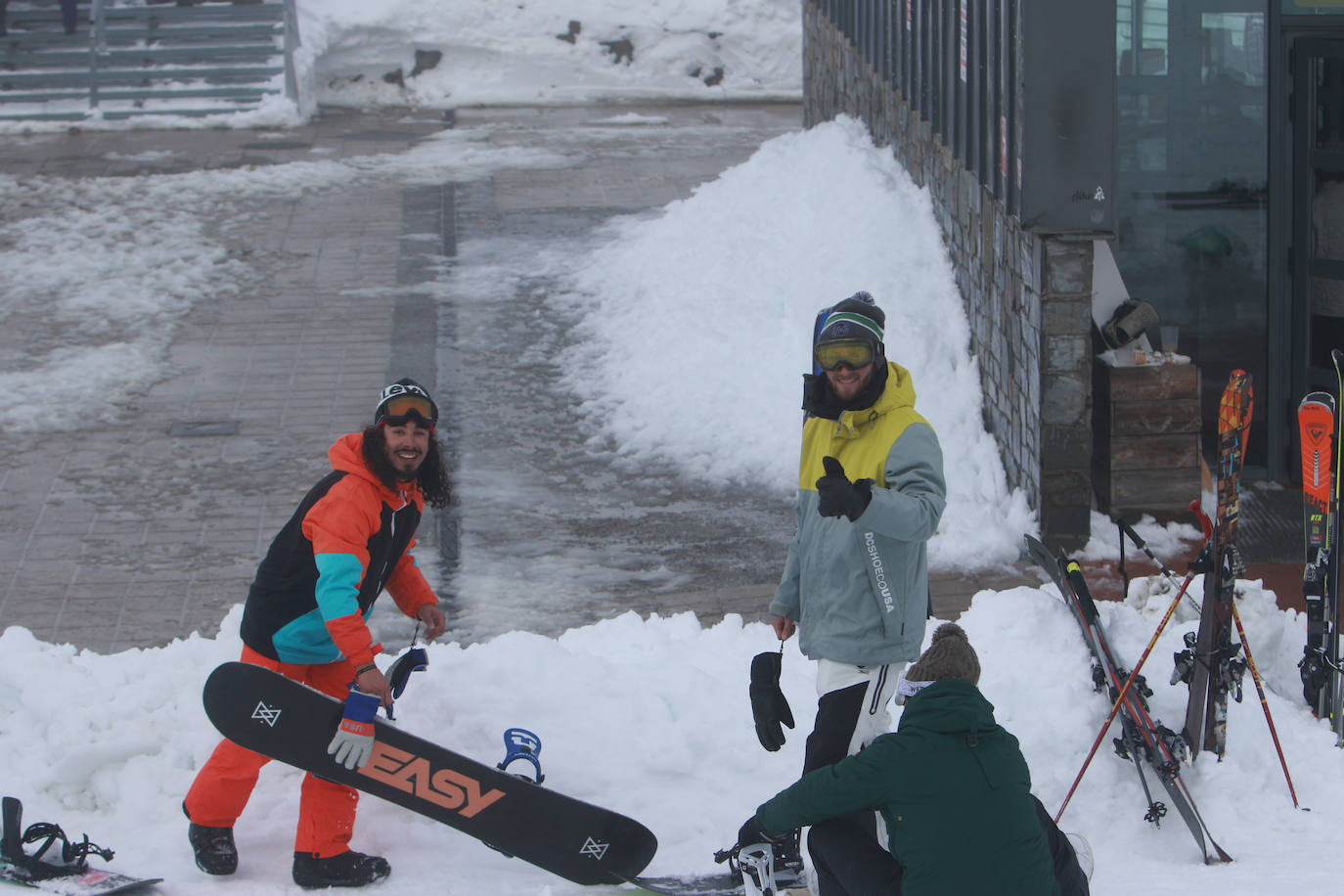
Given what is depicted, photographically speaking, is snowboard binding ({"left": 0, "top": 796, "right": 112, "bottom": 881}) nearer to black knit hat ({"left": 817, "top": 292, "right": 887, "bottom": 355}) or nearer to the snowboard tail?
the snowboard tail

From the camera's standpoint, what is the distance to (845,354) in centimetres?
410

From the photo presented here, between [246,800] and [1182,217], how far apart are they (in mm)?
6748

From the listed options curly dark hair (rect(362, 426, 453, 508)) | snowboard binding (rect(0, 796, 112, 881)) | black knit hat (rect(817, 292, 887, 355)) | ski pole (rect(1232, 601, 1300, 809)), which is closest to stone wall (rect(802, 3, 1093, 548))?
ski pole (rect(1232, 601, 1300, 809))

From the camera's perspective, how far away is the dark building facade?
25.9 feet

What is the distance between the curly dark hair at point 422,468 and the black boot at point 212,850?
1.22 meters

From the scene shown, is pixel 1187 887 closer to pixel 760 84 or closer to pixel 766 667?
pixel 766 667

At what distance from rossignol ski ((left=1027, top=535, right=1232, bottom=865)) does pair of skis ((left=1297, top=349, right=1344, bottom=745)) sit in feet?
2.34

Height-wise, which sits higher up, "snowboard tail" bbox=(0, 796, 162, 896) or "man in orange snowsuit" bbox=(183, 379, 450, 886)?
"man in orange snowsuit" bbox=(183, 379, 450, 886)

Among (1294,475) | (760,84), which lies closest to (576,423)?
(1294,475)

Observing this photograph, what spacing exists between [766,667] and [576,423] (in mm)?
6039

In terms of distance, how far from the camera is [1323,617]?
5566 mm

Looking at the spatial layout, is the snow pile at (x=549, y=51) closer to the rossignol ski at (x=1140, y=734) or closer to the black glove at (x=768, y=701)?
the rossignol ski at (x=1140, y=734)

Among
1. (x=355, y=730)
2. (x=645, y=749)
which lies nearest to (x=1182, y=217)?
(x=645, y=749)

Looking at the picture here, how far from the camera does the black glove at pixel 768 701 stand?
439 cm
